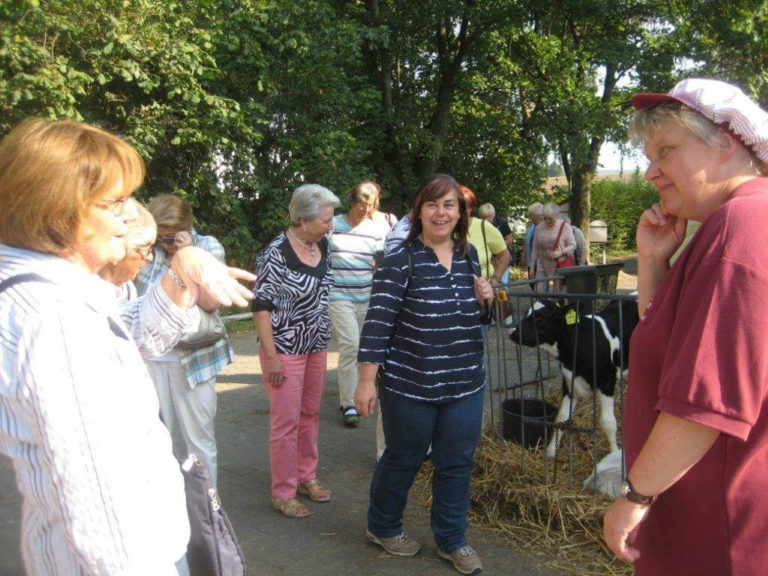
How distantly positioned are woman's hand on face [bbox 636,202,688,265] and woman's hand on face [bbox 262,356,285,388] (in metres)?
2.40

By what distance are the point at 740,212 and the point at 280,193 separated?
40.6 feet

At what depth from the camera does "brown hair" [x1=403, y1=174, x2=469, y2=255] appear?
11.8ft

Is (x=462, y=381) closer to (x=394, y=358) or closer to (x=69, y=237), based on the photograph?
(x=394, y=358)

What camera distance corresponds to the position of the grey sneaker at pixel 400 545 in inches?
151

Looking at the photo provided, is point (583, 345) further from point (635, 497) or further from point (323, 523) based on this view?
point (635, 497)

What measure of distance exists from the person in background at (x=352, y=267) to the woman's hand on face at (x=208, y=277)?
3981 millimetres

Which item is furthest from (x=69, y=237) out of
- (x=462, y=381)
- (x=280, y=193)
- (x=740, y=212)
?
(x=280, y=193)

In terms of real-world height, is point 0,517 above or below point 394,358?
below

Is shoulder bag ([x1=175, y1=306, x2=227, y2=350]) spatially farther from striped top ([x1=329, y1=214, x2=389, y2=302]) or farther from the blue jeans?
striped top ([x1=329, y1=214, x2=389, y2=302])

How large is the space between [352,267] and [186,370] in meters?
2.50

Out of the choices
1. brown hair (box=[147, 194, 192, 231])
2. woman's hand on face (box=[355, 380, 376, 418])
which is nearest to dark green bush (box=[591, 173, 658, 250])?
woman's hand on face (box=[355, 380, 376, 418])

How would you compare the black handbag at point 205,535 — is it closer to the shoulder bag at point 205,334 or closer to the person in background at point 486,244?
the shoulder bag at point 205,334

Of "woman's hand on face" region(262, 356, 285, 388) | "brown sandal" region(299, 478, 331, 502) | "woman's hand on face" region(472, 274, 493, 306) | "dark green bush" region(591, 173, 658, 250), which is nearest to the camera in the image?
"woman's hand on face" region(472, 274, 493, 306)

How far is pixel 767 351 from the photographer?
152cm
